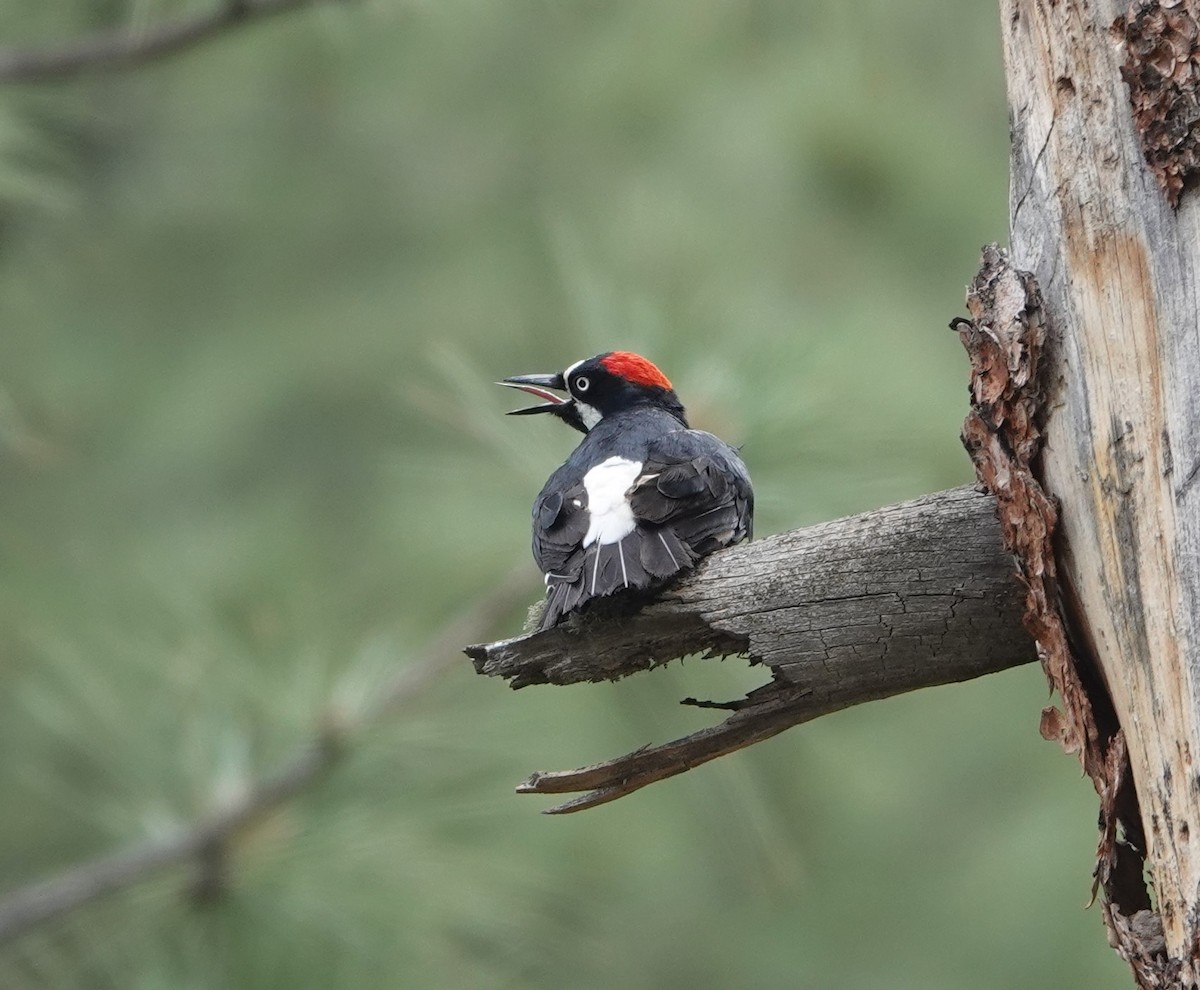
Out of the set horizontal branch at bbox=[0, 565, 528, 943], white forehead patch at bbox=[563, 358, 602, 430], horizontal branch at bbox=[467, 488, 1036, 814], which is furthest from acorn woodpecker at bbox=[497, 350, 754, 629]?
horizontal branch at bbox=[0, 565, 528, 943]

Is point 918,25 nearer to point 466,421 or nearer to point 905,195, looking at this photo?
point 905,195

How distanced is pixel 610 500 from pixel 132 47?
2.49 meters

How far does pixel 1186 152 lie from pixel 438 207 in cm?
674

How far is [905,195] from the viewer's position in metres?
8.66

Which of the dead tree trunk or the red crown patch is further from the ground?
the red crown patch

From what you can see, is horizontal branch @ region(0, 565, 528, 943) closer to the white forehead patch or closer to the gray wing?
the white forehead patch

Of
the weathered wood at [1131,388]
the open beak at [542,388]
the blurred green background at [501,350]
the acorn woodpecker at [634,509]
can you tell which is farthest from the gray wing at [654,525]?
the blurred green background at [501,350]

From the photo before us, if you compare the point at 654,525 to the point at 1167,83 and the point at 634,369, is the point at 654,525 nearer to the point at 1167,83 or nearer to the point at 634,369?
the point at 1167,83

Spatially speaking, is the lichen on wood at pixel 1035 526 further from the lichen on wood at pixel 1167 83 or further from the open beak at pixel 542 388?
the open beak at pixel 542 388

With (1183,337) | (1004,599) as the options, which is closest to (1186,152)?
(1183,337)

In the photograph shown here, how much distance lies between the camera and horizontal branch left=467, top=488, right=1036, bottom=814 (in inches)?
102

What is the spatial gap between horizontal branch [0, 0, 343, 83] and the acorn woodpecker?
142 centimetres

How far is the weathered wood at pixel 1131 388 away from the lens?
2.25 meters

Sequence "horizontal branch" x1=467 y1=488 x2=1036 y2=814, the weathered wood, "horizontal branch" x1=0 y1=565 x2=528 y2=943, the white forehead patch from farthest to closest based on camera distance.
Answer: the white forehead patch → "horizontal branch" x1=0 y1=565 x2=528 y2=943 → "horizontal branch" x1=467 y1=488 x2=1036 y2=814 → the weathered wood
